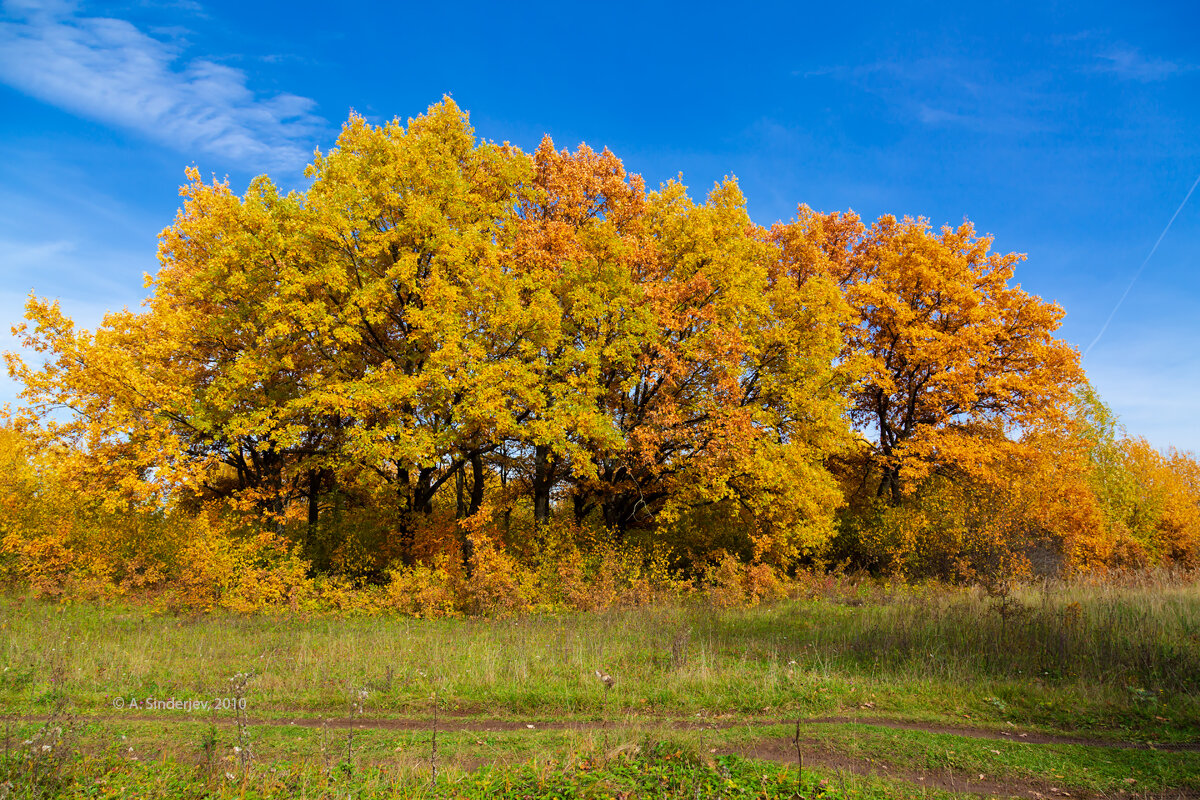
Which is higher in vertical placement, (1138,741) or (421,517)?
(421,517)

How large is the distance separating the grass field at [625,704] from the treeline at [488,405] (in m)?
4.30

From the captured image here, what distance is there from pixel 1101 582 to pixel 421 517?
68.2 feet

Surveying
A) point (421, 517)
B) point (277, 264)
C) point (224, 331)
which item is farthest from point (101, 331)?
point (421, 517)

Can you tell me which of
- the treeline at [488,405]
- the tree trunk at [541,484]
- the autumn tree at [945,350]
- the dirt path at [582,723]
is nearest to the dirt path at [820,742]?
the dirt path at [582,723]

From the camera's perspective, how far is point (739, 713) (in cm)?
857

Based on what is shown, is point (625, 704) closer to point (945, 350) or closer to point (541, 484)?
point (541, 484)

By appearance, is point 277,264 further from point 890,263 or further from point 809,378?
point 890,263

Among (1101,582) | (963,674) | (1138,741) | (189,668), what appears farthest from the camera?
(1101,582)

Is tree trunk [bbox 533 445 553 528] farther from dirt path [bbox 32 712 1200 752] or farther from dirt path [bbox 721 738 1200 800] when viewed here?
dirt path [bbox 721 738 1200 800]

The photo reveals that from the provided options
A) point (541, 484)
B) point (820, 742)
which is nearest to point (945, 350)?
point (541, 484)

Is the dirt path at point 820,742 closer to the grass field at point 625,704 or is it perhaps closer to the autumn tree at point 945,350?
the grass field at point 625,704

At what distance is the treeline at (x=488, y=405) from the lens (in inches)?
663

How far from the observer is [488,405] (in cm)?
1603

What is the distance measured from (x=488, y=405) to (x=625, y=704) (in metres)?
8.98
